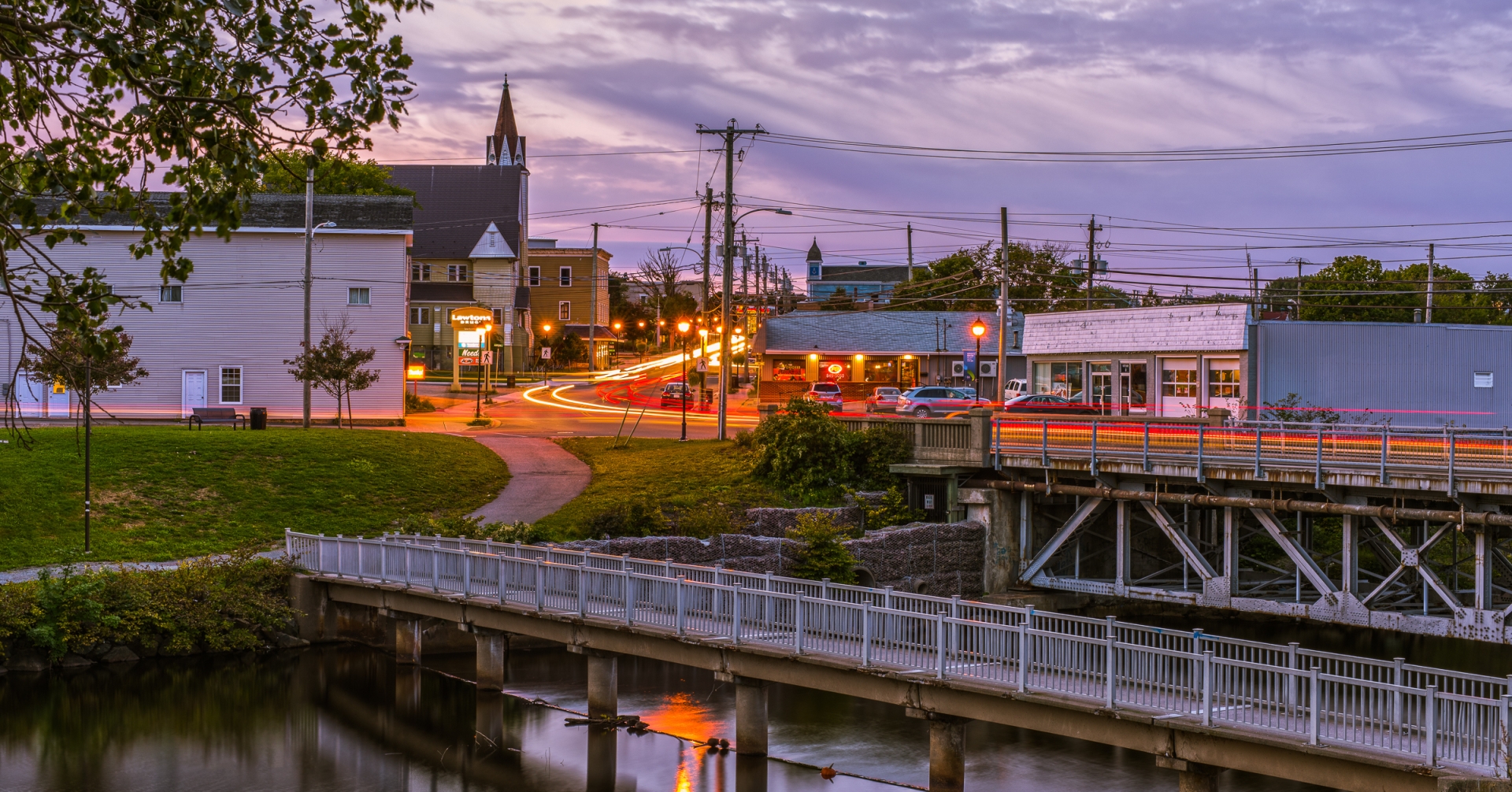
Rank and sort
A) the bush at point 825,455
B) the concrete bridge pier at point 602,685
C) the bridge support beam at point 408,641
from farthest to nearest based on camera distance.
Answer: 1. the bush at point 825,455
2. the bridge support beam at point 408,641
3. the concrete bridge pier at point 602,685

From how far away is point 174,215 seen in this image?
33.8 ft

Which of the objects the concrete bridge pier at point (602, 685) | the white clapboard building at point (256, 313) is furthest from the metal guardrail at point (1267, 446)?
the white clapboard building at point (256, 313)

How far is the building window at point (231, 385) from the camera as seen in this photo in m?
55.8

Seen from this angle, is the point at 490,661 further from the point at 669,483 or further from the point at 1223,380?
the point at 1223,380

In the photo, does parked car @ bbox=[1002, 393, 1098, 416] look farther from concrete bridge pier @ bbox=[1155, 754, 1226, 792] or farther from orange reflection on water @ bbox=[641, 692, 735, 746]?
concrete bridge pier @ bbox=[1155, 754, 1226, 792]

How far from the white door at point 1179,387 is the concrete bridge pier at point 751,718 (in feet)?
101

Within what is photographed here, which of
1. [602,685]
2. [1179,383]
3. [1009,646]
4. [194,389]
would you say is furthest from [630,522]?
[194,389]

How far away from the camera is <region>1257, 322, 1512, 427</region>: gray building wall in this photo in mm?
43969

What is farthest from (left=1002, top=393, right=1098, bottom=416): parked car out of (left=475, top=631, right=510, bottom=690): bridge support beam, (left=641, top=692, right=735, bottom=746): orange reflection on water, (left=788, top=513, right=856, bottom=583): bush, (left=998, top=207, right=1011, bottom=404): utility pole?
(left=475, top=631, right=510, bottom=690): bridge support beam

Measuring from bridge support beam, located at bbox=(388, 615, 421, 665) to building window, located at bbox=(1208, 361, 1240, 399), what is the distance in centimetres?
2920

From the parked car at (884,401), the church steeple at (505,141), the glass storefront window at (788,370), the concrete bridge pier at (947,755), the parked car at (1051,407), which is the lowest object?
the concrete bridge pier at (947,755)

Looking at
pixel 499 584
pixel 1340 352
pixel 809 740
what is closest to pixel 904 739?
pixel 809 740

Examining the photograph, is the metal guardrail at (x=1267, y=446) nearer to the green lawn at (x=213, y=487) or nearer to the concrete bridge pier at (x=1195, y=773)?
the concrete bridge pier at (x=1195, y=773)

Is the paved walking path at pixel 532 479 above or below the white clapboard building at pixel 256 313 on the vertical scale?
below
